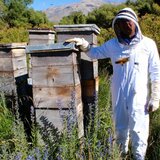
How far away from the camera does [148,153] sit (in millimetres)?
4223

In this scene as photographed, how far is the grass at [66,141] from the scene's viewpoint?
3091mm

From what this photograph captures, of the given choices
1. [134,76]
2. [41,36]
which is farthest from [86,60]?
[41,36]

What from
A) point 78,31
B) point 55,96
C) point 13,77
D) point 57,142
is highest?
point 78,31

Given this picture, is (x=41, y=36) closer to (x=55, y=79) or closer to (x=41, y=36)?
(x=41, y=36)

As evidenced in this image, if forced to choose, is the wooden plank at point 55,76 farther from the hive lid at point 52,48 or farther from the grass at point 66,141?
the grass at point 66,141

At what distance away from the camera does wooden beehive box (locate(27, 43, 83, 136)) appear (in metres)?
3.87

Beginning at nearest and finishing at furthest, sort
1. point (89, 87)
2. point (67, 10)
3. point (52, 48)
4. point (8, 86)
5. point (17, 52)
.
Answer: point (52, 48) < point (89, 87) < point (8, 86) < point (17, 52) < point (67, 10)

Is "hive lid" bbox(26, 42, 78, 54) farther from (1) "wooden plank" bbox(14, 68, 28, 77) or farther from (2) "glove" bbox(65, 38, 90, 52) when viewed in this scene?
(1) "wooden plank" bbox(14, 68, 28, 77)

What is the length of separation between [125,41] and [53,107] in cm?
111

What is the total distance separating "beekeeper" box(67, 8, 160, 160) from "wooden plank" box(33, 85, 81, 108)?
0.47m

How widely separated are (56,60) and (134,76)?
0.90 meters

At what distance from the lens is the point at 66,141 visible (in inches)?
131

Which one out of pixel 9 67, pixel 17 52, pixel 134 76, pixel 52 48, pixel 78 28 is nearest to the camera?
pixel 134 76

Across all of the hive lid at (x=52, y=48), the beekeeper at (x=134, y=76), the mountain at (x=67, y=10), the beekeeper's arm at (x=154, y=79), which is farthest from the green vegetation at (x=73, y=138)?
the mountain at (x=67, y=10)
